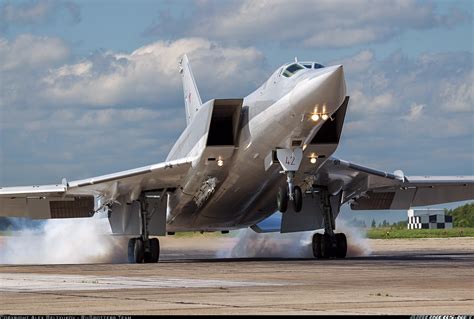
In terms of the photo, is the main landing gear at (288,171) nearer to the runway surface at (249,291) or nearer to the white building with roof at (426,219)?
the runway surface at (249,291)

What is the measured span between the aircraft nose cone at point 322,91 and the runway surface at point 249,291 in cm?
405

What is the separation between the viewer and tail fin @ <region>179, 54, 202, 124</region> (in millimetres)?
34875

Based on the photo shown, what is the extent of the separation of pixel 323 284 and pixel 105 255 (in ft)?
61.4

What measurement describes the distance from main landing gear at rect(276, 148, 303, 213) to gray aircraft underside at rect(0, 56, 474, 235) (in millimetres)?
35

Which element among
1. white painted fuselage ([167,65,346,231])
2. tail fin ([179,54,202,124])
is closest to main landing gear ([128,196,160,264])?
white painted fuselage ([167,65,346,231])

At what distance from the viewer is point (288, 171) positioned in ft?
75.9

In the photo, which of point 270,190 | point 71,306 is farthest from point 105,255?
point 71,306

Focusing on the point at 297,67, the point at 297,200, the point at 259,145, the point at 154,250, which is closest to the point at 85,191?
the point at 154,250

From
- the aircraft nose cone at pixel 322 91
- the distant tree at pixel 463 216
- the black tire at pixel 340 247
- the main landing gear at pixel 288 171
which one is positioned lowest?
the distant tree at pixel 463 216

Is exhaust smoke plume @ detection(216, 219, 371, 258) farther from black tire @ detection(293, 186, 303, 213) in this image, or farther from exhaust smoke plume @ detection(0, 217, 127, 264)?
black tire @ detection(293, 186, 303, 213)

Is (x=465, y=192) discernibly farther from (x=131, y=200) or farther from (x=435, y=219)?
(x=435, y=219)

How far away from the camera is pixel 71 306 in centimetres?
1120

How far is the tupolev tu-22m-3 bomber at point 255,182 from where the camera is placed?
2295 cm

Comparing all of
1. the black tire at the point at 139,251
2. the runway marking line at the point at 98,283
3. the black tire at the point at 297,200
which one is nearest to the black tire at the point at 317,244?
the black tire at the point at 139,251
